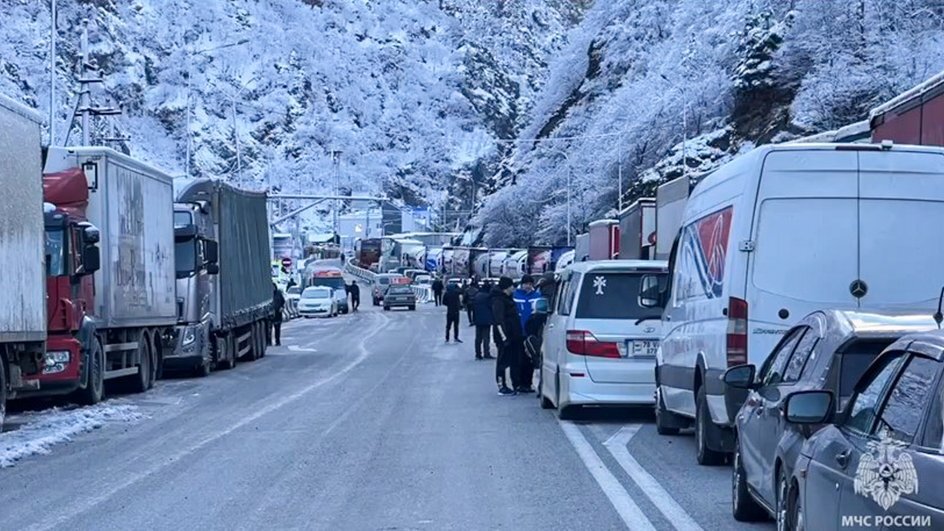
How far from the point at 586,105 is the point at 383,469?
72.5 metres

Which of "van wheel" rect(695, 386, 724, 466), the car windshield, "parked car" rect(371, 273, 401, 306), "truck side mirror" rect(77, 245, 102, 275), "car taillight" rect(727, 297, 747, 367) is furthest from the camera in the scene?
"parked car" rect(371, 273, 401, 306)

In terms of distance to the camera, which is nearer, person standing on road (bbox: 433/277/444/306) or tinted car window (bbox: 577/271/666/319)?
tinted car window (bbox: 577/271/666/319)

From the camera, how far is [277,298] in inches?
1508

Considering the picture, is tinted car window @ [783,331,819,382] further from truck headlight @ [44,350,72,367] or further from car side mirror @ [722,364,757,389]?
truck headlight @ [44,350,72,367]

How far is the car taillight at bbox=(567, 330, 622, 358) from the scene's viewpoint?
1612cm

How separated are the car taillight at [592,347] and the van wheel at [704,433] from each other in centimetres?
334

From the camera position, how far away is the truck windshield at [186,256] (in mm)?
26938

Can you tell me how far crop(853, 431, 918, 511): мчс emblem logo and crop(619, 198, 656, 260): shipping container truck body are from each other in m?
24.0

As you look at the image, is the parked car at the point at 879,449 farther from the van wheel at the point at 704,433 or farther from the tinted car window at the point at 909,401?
the van wheel at the point at 704,433

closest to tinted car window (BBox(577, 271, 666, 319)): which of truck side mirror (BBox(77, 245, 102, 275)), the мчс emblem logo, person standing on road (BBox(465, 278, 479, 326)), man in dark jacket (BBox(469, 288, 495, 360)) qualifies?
truck side mirror (BBox(77, 245, 102, 275))

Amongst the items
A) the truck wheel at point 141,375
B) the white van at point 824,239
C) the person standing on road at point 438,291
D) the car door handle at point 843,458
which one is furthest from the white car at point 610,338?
the person standing on road at point 438,291

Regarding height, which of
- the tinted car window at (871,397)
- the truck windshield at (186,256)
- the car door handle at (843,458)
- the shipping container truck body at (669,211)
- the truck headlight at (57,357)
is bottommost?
the truck headlight at (57,357)

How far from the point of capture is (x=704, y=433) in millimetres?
12453

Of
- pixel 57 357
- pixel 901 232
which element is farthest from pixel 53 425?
pixel 901 232
